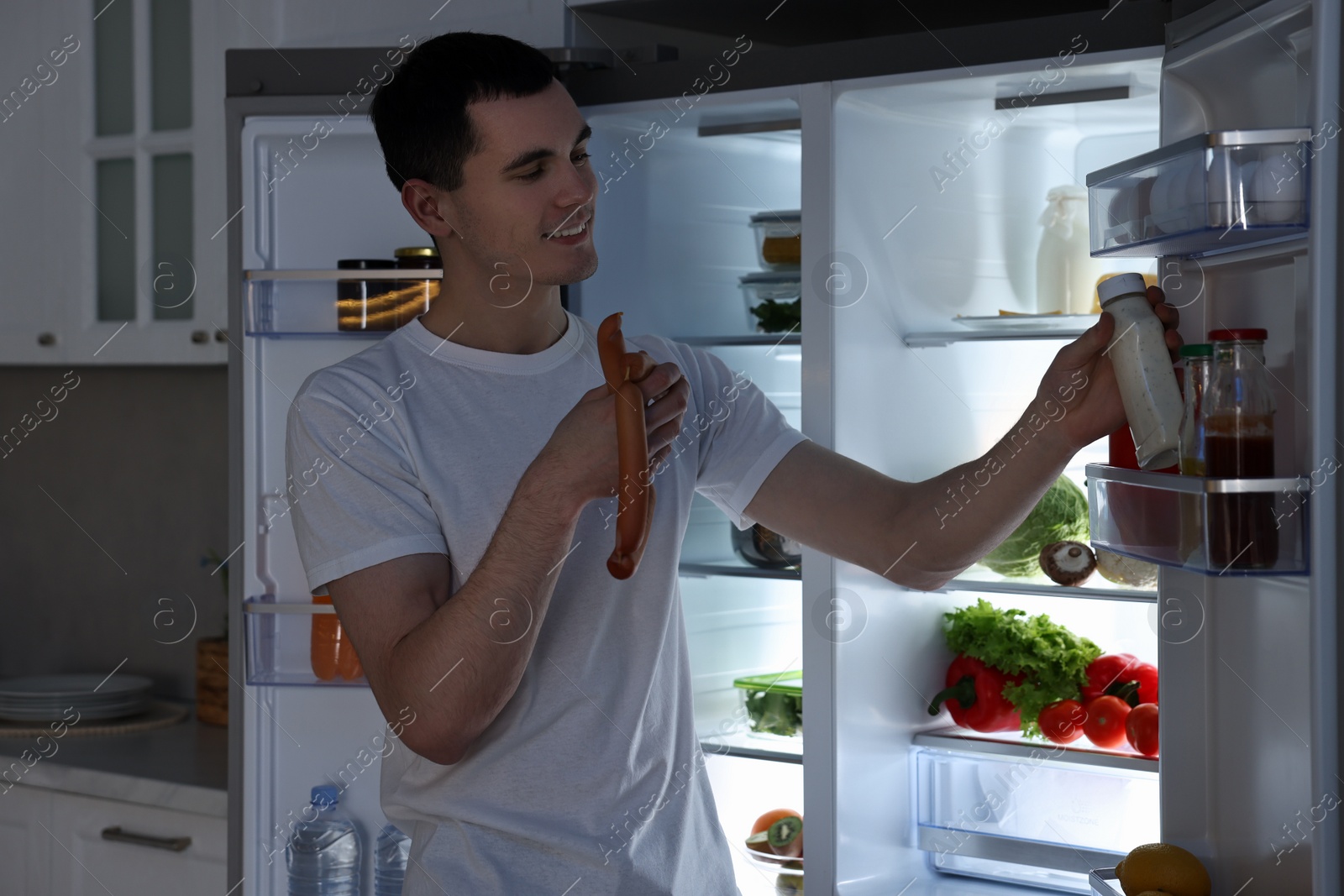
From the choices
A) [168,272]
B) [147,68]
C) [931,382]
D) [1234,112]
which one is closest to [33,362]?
[168,272]

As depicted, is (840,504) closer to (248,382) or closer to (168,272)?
(248,382)

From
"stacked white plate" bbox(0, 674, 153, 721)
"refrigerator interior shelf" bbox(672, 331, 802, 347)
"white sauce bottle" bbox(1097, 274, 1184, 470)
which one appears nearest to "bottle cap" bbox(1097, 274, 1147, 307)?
"white sauce bottle" bbox(1097, 274, 1184, 470)

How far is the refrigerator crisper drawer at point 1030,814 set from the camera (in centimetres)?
175

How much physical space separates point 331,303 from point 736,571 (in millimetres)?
698

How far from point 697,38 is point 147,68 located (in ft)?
3.74

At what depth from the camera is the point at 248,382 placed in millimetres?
1893

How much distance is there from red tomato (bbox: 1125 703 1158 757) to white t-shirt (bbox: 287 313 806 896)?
0.70m

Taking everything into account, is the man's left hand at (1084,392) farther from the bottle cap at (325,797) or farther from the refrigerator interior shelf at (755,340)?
the bottle cap at (325,797)

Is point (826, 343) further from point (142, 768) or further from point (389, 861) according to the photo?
point (142, 768)

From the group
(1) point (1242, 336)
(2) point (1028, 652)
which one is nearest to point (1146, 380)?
(1) point (1242, 336)

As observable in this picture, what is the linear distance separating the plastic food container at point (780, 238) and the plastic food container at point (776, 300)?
0.06 ft

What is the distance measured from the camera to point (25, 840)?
2477 millimetres

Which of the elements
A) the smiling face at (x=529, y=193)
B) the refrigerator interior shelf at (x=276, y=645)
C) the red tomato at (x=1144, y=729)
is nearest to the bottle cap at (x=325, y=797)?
the refrigerator interior shelf at (x=276, y=645)

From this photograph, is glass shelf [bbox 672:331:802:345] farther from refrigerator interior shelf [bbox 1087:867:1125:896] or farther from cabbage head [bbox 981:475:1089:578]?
refrigerator interior shelf [bbox 1087:867:1125:896]
